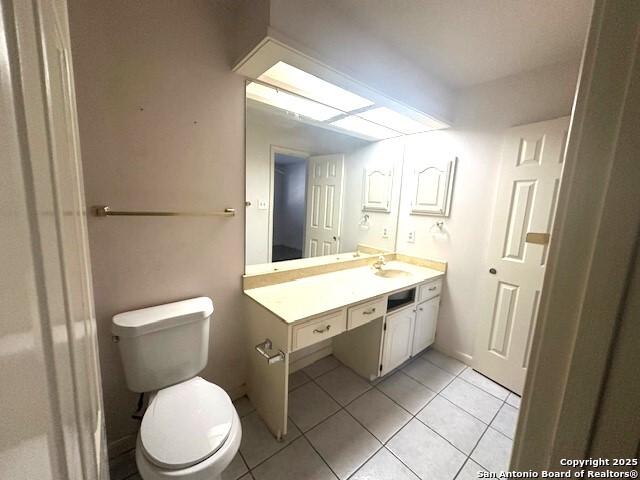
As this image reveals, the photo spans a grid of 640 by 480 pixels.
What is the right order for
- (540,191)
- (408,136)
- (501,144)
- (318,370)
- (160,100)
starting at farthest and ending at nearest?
(408,136), (318,370), (501,144), (540,191), (160,100)

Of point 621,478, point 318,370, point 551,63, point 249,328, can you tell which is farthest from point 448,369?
point 551,63

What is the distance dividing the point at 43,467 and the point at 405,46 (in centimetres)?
218

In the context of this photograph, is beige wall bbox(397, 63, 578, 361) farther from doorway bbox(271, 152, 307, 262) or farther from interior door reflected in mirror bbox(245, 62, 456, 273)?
doorway bbox(271, 152, 307, 262)

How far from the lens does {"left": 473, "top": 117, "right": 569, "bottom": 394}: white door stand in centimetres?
169

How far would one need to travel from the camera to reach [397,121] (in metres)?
2.13

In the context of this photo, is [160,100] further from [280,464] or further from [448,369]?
[448,369]

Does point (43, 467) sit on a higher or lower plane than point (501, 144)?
lower

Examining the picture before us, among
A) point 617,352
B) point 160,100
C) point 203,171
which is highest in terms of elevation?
point 160,100

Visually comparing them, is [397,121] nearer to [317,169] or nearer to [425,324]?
[317,169]

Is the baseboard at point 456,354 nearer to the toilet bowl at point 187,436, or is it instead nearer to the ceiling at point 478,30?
the toilet bowl at point 187,436

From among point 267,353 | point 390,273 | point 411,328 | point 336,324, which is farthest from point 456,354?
point 267,353

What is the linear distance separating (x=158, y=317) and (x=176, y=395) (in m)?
0.39

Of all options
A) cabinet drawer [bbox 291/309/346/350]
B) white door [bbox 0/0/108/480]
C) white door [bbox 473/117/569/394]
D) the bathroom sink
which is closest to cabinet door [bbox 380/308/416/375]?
the bathroom sink

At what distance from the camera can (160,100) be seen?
48.2 inches
